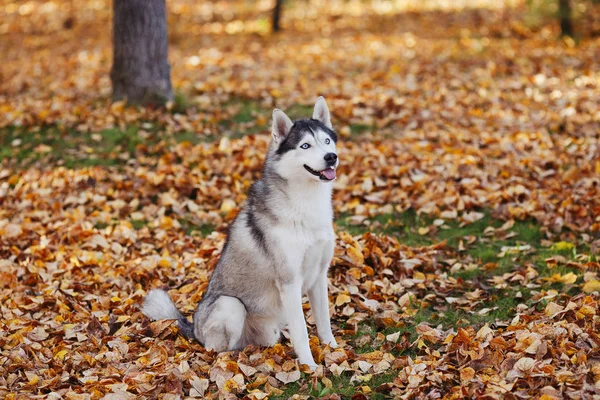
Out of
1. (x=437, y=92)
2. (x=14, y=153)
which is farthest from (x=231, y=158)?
(x=437, y=92)

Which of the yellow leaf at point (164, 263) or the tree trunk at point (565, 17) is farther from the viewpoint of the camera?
the tree trunk at point (565, 17)

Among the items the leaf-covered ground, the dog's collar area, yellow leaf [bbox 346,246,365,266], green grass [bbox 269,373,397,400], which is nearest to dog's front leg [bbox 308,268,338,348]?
the leaf-covered ground

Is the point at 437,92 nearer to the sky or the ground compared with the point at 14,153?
nearer to the sky

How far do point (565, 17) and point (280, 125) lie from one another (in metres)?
12.7

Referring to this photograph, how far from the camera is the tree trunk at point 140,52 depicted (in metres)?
11.1

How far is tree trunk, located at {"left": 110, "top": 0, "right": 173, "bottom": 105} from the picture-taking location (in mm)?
11133

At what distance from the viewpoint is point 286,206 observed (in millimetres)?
5418

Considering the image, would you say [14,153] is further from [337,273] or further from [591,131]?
[591,131]

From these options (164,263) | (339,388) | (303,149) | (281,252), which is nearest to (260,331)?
(281,252)

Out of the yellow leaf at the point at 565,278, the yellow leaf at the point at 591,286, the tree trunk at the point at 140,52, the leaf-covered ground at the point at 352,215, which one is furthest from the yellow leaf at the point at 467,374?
the tree trunk at the point at 140,52

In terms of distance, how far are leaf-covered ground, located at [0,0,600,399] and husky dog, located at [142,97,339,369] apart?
0.80 feet

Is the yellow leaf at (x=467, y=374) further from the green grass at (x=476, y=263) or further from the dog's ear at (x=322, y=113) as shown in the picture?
the dog's ear at (x=322, y=113)

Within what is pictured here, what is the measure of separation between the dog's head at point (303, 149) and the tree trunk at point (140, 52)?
6470 mm

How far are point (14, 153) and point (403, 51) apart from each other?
8854 mm
